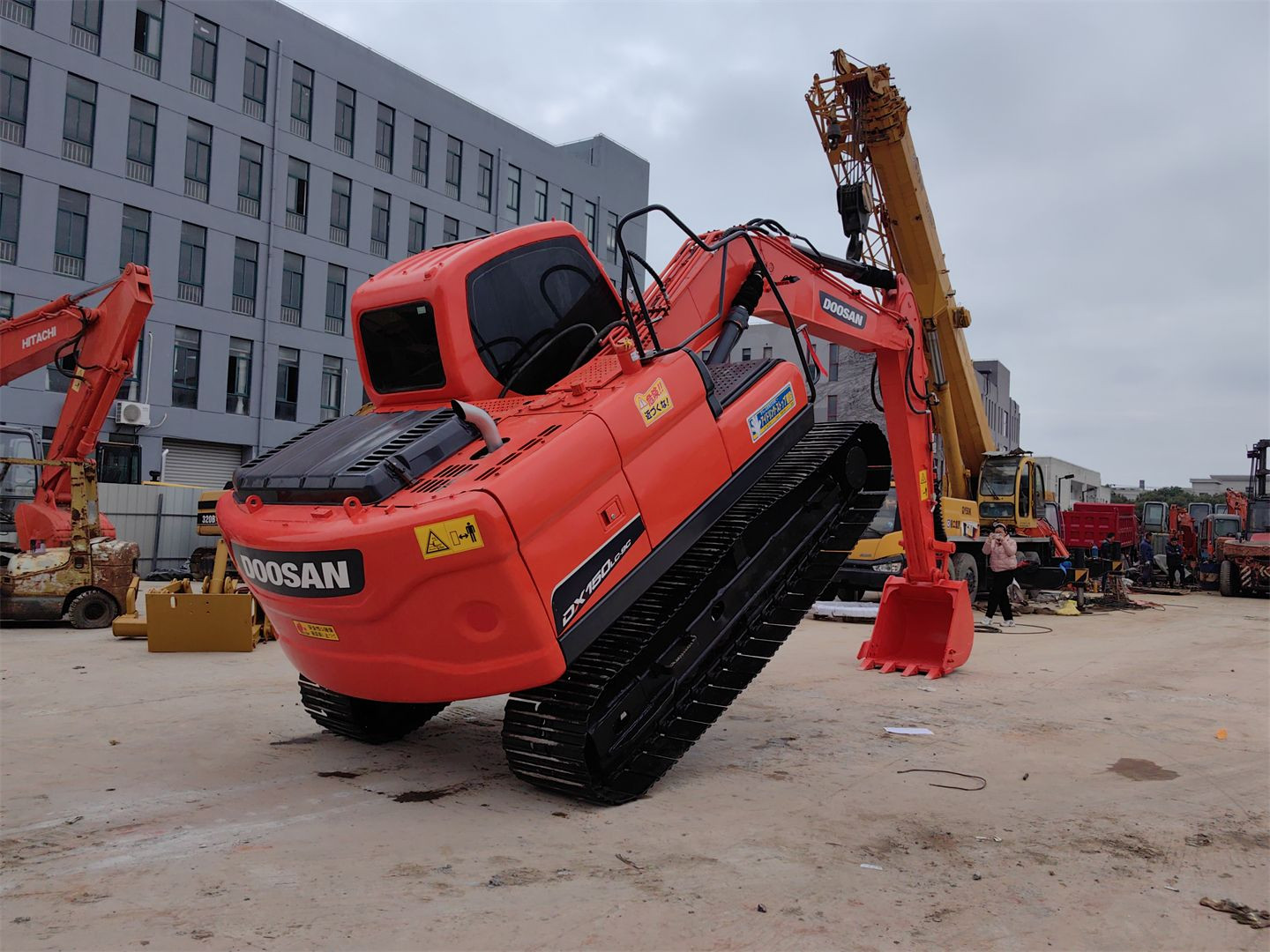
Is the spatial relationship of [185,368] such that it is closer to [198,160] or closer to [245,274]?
[245,274]

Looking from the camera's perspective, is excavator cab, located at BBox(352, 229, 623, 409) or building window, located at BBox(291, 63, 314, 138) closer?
excavator cab, located at BBox(352, 229, 623, 409)

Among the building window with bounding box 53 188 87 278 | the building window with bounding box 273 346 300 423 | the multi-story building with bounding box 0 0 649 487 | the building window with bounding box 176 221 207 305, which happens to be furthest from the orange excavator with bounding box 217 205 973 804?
the building window with bounding box 273 346 300 423

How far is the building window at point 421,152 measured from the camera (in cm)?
3119

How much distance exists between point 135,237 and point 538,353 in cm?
2266

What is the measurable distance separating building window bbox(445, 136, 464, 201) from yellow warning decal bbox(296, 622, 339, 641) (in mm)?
29410

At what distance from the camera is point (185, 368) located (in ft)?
83.9

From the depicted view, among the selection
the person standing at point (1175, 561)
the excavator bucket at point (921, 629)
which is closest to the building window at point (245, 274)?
the excavator bucket at point (921, 629)

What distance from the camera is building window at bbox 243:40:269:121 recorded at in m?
26.5

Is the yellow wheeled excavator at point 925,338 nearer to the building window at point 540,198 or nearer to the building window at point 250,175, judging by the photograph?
the building window at point 250,175

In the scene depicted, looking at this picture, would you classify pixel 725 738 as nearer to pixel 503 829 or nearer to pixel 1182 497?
pixel 503 829

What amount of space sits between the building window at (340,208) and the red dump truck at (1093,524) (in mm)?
21205

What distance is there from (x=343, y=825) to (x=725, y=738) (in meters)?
2.79

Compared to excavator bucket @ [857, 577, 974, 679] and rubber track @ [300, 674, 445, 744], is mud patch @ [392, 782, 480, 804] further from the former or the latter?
excavator bucket @ [857, 577, 974, 679]

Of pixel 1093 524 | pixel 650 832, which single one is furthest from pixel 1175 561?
pixel 650 832
